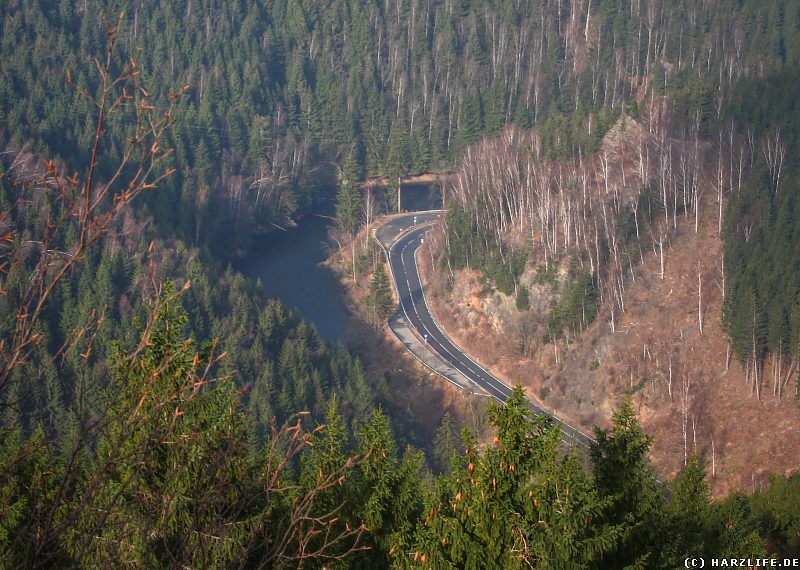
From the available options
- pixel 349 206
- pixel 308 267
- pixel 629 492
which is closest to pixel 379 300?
pixel 308 267

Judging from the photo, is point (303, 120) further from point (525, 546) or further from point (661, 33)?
point (525, 546)

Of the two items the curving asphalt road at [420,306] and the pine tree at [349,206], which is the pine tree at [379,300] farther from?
the pine tree at [349,206]

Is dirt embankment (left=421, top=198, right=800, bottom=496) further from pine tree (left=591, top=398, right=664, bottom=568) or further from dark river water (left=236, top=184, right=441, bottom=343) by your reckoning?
pine tree (left=591, top=398, right=664, bottom=568)

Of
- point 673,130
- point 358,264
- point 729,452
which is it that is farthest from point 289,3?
point 729,452

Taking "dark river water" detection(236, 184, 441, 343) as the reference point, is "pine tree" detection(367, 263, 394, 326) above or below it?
above

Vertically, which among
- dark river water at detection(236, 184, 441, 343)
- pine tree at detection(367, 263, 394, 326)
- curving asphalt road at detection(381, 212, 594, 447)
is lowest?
dark river water at detection(236, 184, 441, 343)

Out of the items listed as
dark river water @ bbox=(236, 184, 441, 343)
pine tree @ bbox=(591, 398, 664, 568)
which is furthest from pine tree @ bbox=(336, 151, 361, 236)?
pine tree @ bbox=(591, 398, 664, 568)

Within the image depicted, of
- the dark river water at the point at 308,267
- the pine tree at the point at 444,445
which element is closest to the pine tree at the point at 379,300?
the dark river water at the point at 308,267
